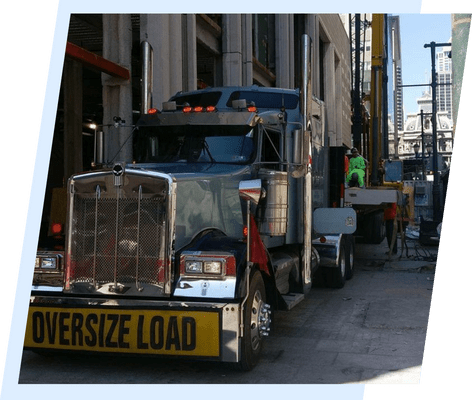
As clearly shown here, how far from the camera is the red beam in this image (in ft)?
26.1

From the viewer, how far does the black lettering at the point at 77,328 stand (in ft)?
18.3

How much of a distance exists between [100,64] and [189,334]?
504 cm


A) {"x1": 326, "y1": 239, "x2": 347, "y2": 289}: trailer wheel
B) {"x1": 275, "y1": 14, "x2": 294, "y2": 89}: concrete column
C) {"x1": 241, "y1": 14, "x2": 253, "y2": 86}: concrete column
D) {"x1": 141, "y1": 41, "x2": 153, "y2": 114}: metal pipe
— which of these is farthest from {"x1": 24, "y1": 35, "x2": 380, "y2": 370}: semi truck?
{"x1": 275, "y1": 14, "x2": 294, "y2": 89}: concrete column

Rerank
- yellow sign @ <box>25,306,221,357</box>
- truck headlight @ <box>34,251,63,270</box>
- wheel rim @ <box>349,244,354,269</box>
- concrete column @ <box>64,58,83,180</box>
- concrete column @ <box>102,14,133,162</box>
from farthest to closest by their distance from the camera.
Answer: wheel rim @ <box>349,244,354,269</box>, concrete column @ <box>102,14,133,162</box>, concrete column @ <box>64,58,83,180</box>, truck headlight @ <box>34,251,63,270</box>, yellow sign @ <box>25,306,221,357</box>

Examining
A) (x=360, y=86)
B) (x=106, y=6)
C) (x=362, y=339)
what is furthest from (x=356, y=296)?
(x=360, y=86)

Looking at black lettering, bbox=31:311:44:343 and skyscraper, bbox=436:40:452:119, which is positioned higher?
skyscraper, bbox=436:40:452:119

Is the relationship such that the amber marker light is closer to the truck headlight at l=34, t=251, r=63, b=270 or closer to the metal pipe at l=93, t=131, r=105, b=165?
the truck headlight at l=34, t=251, r=63, b=270

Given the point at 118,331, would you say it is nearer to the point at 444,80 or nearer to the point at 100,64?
the point at 444,80

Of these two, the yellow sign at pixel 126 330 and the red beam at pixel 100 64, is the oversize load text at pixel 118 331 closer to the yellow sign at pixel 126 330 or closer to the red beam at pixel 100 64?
the yellow sign at pixel 126 330

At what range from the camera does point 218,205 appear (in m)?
6.35

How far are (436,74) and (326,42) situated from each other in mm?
3905

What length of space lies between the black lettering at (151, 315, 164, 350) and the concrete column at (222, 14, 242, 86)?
8.57 m

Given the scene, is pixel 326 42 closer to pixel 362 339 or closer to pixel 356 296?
pixel 356 296

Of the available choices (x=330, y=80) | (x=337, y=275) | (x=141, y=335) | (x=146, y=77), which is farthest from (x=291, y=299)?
(x=330, y=80)
